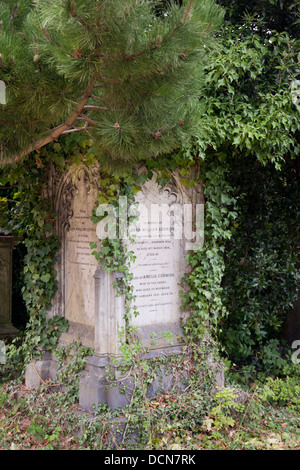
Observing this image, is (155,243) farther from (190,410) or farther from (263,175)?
(263,175)

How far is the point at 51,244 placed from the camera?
549 centimetres

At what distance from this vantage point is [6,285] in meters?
7.39

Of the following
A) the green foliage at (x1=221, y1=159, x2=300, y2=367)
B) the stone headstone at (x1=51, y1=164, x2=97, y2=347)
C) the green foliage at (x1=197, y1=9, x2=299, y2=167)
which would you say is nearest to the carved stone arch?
the stone headstone at (x1=51, y1=164, x2=97, y2=347)

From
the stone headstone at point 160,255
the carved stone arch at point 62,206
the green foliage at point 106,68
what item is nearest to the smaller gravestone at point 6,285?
the carved stone arch at point 62,206

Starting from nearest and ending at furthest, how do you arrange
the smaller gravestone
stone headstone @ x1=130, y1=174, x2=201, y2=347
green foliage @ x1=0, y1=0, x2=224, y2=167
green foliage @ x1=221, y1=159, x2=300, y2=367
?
green foliage @ x1=0, y1=0, x2=224, y2=167, stone headstone @ x1=130, y1=174, x2=201, y2=347, green foliage @ x1=221, y1=159, x2=300, y2=367, the smaller gravestone

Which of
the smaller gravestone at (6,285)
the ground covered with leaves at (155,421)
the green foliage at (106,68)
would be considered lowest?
the ground covered with leaves at (155,421)

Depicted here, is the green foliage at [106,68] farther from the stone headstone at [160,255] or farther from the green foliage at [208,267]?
the green foliage at [208,267]

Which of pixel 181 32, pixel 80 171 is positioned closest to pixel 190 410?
pixel 80 171

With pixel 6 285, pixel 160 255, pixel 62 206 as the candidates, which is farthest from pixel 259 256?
Result: pixel 6 285

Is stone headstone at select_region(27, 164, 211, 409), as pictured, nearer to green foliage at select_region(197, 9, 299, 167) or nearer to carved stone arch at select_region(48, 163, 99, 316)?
carved stone arch at select_region(48, 163, 99, 316)

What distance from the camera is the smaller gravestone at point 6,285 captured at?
24.0 ft

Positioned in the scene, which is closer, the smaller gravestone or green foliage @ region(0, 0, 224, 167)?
green foliage @ region(0, 0, 224, 167)

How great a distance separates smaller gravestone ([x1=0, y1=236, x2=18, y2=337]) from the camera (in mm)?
7312

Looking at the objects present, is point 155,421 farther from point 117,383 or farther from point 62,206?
point 62,206
